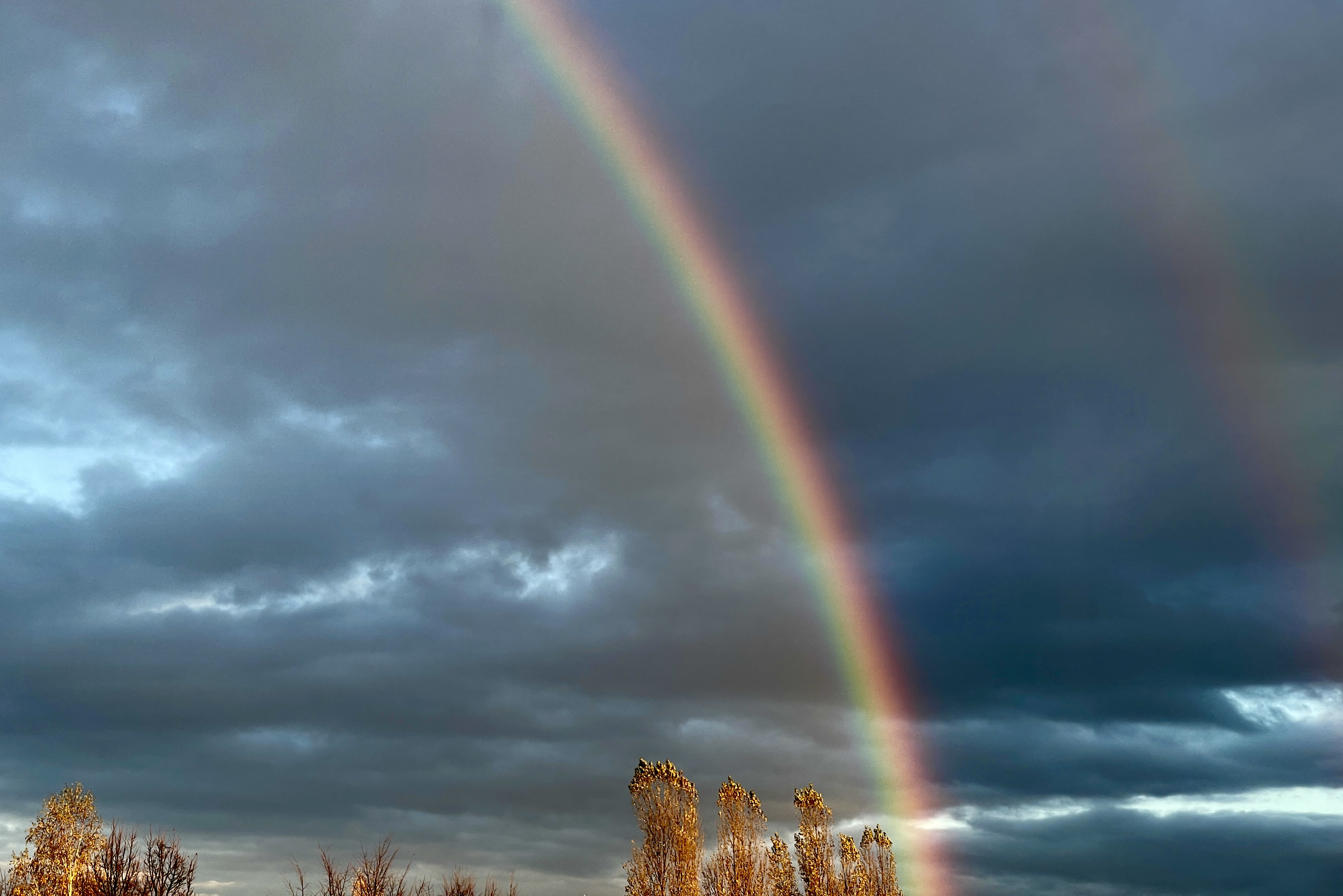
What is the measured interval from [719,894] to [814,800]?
9704mm

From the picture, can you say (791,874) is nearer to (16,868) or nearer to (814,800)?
(814,800)

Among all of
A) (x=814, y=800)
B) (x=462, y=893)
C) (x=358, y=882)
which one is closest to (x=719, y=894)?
(x=814, y=800)

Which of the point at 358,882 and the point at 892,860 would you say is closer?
the point at 358,882

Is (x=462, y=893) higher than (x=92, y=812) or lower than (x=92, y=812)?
lower

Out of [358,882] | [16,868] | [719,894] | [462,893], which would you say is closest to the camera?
[358,882]

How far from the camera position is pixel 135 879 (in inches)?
1810

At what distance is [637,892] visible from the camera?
199 ft

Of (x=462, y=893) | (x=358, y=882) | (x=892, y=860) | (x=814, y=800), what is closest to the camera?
(x=358, y=882)

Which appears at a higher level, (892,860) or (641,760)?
(641,760)

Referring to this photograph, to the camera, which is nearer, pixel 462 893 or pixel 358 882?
pixel 358 882

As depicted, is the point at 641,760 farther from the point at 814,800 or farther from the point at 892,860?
the point at 892,860

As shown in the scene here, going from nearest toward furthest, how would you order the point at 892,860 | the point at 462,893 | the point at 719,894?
the point at 462,893, the point at 719,894, the point at 892,860

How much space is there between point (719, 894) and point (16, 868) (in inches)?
1463

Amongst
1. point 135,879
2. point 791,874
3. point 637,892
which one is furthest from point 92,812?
point 791,874
